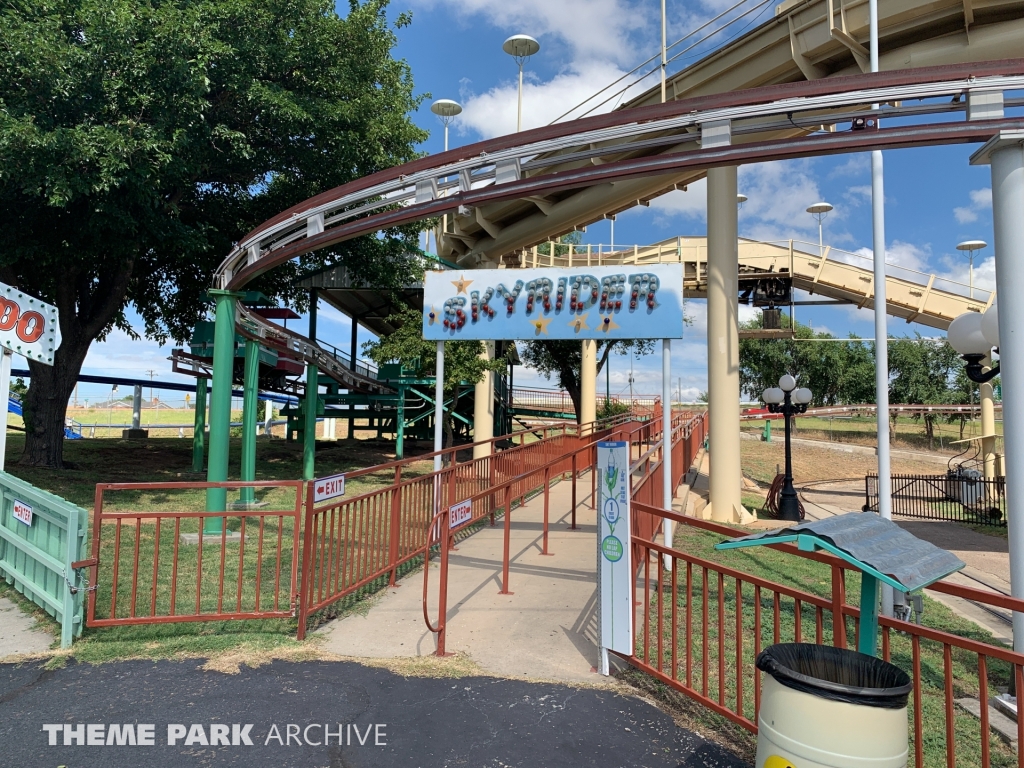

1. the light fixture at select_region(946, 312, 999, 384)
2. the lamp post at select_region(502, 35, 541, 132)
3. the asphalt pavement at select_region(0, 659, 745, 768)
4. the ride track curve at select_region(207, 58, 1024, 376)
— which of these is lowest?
the asphalt pavement at select_region(0, 659, 745, 768)

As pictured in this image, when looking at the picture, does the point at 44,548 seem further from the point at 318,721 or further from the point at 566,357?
Answer: the point at 566,357

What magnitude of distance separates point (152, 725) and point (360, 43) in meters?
14.7

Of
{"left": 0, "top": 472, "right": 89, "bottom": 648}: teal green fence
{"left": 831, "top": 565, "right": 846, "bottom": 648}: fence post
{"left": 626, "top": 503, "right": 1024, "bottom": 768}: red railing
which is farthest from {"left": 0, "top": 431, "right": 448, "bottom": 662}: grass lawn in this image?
{"left": 831, "top": 565, "right": 846, "bottom": 648}: fence post

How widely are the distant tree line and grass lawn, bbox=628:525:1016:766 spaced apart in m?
40.6

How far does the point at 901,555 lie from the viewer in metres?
2.94

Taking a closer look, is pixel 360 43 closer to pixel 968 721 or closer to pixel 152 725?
pixel 152 725

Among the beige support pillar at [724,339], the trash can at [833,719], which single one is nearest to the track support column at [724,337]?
the beige support pillar at [724,339]

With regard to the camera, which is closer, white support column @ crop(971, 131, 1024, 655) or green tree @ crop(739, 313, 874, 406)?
white support column @ crop(971, 131, 1024, 655)

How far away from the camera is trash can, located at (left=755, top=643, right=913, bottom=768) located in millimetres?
2506

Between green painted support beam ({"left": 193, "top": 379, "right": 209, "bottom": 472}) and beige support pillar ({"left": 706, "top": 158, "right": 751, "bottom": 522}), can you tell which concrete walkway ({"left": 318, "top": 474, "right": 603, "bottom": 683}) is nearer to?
beige support pillar ({"left": 706, "top": 158, "right": 751, "bottom": 522})

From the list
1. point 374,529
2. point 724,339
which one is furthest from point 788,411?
point 374,529

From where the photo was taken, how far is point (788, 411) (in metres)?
14.2

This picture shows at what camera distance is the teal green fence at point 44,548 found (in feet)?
17.1

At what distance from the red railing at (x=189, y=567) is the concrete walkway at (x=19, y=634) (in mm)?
379
